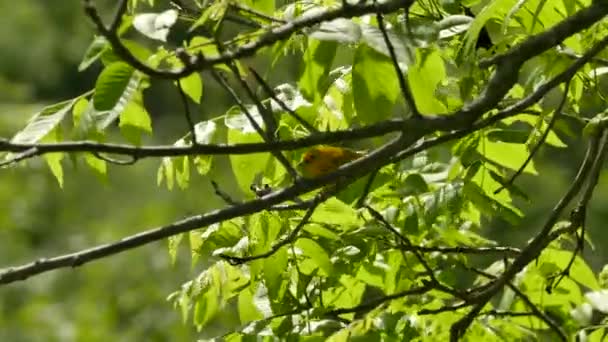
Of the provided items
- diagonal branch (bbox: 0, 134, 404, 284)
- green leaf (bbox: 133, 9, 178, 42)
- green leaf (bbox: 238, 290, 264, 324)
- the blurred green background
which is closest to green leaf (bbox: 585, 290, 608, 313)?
diagonal branch (bbox: 0, 134, 404, 284)

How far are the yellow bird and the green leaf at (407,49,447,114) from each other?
32 centimetres

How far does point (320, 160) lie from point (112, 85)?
0.56 metres

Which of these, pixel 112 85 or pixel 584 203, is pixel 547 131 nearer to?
pixel 584 203

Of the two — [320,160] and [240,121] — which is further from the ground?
[240,121]

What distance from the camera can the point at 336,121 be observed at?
A: 1667 mm

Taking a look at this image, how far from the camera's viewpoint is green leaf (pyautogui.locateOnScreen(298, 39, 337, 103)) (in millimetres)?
1280

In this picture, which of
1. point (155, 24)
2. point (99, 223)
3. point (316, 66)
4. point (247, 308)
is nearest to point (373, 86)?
point (316, 66)

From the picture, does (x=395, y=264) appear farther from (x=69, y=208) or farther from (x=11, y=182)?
(x=69, y=208)

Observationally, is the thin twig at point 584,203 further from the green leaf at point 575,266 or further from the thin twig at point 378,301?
the thin twig at point 378,301

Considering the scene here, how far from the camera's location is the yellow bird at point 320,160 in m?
1.68

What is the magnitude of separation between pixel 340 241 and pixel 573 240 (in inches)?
18.2

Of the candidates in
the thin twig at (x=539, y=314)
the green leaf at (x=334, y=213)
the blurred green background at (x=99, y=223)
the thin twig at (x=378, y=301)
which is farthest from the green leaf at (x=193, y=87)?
the blurred green background at (x=99, y=223)

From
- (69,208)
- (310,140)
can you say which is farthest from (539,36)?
(69,208)

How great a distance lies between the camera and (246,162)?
1.52 meters
